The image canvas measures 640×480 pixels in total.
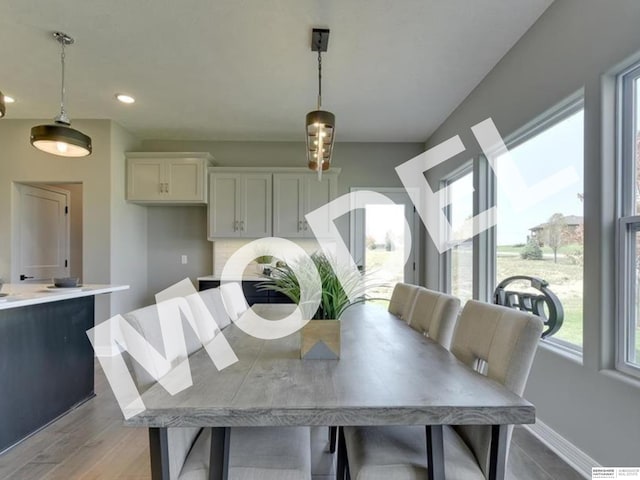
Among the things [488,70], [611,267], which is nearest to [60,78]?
[488,70]

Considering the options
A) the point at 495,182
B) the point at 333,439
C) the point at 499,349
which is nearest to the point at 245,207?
the point at 495,182

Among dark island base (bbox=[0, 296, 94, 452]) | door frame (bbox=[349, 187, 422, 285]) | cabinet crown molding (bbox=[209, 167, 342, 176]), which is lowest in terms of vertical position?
dark island base (bbox=[0, 296, 94, 452])

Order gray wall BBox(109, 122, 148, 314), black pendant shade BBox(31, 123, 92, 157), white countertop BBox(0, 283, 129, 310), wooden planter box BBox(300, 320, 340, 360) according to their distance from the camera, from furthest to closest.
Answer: gray wall BBox(109, 122, 148, 314) < black pendant shade BBox(31, 123, 92, 157) < white countertop BBox(0, 283, 129, 310) < wooden planter box BBox(300, 320, 340, 360)

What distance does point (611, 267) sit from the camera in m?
1.78

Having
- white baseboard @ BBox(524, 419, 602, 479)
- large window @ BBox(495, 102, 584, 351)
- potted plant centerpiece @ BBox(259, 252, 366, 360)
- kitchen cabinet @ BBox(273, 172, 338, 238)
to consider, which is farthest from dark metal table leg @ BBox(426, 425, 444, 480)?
kitchen cabinet @ BBox(273, 172, 338, 238)

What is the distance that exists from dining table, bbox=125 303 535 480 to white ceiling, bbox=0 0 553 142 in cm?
214

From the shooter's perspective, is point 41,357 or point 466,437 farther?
point 41,357

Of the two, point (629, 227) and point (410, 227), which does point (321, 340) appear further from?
point (410, 227)

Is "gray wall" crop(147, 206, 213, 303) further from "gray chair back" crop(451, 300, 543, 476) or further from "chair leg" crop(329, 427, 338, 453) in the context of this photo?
"gray chair back" crop(451, 300, 543, 476)

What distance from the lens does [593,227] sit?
1882mm

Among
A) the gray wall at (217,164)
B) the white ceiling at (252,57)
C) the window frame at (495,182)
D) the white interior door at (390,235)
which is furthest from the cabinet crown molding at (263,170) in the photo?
the window frame at (495,182)

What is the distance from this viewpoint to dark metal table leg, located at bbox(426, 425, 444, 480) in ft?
3.44

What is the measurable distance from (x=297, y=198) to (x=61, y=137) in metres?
2.56

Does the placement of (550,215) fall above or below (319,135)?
below
